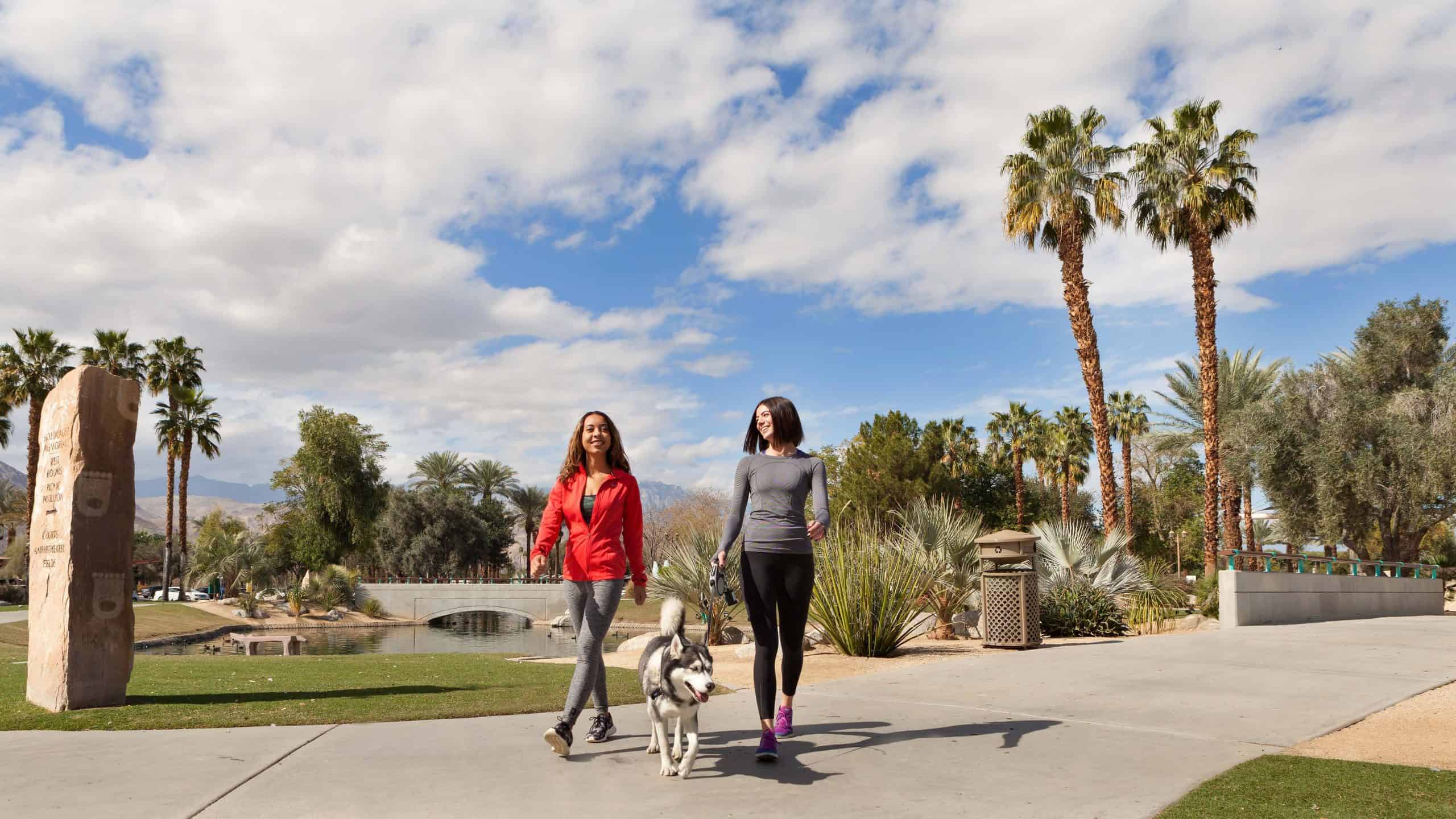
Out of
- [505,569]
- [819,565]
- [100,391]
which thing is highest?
[100,391]

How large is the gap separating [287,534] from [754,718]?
6123 centimetres

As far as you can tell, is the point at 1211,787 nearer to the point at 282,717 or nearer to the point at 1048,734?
the point at 1048,734

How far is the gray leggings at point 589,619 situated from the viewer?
504cm

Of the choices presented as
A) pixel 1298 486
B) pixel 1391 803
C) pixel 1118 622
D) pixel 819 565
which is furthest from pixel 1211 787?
pixel 1298 486

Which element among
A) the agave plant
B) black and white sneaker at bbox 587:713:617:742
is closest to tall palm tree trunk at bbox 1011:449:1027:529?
the agave plant

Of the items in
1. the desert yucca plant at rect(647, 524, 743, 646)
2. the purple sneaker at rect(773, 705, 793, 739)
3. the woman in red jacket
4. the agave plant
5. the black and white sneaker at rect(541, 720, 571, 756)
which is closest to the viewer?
the black and white sneaker at rect(541, 720, 571, 756)

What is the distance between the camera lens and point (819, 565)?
37.8 feet

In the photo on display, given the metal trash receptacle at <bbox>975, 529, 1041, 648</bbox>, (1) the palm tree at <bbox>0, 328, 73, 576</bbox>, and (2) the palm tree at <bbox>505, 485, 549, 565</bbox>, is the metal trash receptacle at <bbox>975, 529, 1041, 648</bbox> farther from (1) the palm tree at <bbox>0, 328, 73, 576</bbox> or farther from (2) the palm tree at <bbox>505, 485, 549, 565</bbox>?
(2) the palm tree at <bbox>505, 485, 549, 565</bbox>

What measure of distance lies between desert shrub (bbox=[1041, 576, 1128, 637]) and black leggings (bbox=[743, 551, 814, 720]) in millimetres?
9976

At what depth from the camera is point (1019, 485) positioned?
166ft

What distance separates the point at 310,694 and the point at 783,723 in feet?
14.6

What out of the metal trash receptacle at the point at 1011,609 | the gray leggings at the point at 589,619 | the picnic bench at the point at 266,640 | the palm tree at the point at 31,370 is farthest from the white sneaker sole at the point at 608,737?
the palm tree at the point at 31,370

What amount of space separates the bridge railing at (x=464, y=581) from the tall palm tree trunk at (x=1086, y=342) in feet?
126

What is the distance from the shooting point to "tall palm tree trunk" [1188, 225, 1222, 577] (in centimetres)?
2478
